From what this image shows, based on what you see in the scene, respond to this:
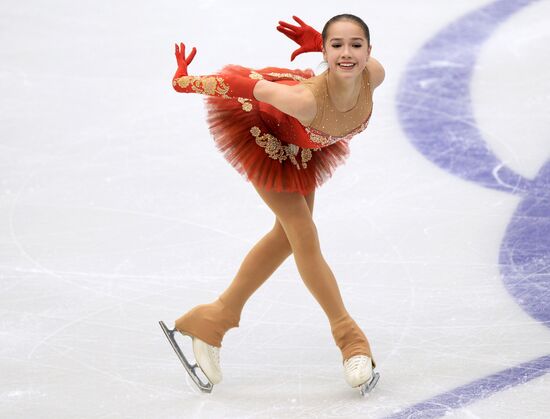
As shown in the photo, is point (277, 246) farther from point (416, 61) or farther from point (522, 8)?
point (522, 8)

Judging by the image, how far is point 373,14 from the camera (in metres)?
6.54

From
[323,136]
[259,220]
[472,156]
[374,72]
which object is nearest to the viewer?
[323,136]

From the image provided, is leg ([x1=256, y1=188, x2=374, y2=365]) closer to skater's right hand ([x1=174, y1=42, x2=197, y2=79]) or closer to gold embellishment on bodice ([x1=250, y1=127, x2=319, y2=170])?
gold embellishment on bodice ([x1=250, y1=127, x2=319, y2=170])

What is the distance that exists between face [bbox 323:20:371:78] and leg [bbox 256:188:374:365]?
0.50 m

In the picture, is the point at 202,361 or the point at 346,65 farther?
the point at 202,361

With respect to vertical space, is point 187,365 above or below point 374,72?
below

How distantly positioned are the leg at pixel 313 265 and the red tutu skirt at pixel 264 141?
0.05 metres

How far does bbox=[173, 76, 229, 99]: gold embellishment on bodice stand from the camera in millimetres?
3279

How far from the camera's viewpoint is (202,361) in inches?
142

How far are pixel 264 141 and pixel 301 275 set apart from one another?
48 cm

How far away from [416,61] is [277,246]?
2721mm

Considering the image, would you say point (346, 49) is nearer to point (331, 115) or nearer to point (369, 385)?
point (331, 115)

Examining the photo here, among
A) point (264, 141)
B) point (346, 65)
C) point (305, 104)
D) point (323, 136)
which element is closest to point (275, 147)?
point (264, 141)

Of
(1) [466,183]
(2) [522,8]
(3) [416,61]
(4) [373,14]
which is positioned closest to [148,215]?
(1) [466,183]
